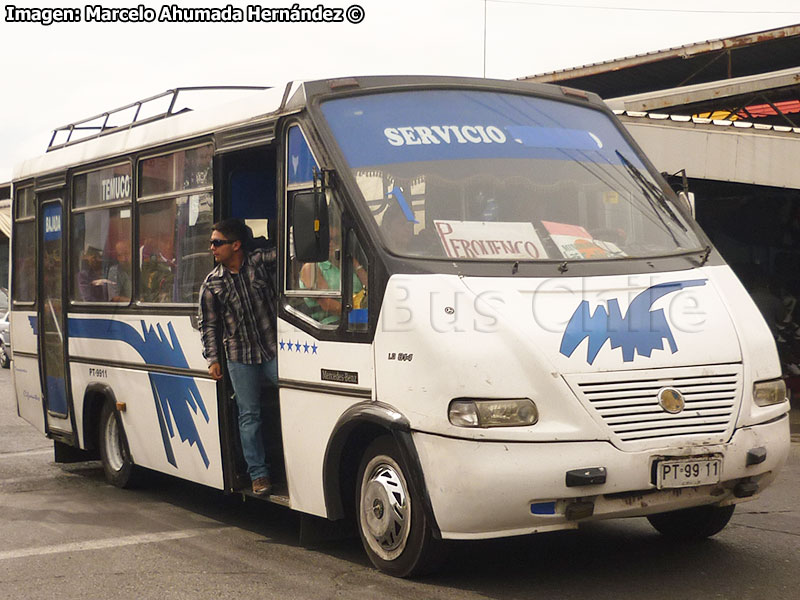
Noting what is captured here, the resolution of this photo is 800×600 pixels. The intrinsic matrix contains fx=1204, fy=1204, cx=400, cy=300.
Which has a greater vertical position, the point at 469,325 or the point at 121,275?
the point at 121,275

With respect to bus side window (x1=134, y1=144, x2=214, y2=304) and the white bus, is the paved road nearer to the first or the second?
the white bus

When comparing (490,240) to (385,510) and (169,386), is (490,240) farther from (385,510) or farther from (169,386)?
(169,386)

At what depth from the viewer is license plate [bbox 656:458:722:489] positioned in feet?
18.6

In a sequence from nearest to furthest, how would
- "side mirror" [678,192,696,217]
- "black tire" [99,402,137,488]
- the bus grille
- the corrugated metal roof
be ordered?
the bus grille
"side mirror" [678,192,696,217]
"black tire" [99,402,137,488]
the corrugated metal roof

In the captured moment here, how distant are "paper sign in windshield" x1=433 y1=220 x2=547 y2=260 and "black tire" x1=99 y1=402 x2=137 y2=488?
4270 millimetres

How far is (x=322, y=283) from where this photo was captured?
664cm

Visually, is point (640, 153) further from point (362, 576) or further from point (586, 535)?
point (362, 576)

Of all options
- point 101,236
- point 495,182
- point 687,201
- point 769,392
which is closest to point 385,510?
point 495,182

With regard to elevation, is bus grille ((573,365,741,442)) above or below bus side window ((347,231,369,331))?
below

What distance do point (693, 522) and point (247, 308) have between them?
2933 millimetres

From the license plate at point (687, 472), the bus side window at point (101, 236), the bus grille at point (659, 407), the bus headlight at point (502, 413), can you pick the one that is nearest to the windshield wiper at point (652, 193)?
the bus grille at point (659, 407)

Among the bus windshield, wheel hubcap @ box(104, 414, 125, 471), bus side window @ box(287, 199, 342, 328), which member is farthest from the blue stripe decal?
the bus windshield

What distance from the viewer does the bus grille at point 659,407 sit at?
5652mm

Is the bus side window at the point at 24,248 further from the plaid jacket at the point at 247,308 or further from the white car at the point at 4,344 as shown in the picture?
the white car at the point at 4,344
